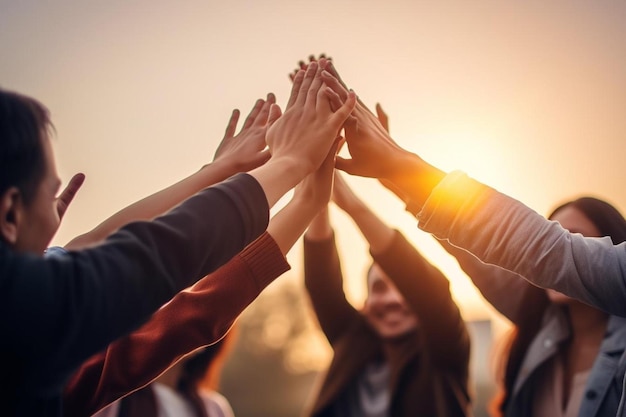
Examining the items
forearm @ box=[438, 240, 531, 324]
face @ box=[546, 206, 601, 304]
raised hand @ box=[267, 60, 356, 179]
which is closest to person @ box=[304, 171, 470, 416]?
forearm @ box=[438, 240, 531, 324]

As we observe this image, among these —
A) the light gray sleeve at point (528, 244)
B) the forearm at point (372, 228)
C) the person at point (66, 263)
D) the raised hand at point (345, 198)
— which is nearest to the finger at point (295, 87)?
the light gray sleeve at point (528, 244)

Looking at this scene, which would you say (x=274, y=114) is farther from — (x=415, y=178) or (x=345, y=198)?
(x=345, y=198)

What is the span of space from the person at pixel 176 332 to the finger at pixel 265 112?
0.48 metres

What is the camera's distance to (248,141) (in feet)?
6.36

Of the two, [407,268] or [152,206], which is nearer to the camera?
[152,206]

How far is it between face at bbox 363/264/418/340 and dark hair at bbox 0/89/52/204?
2357 mm

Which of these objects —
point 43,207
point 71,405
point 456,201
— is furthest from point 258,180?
point 71,405

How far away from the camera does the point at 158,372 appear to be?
147 centimetres

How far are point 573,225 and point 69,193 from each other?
1732mm

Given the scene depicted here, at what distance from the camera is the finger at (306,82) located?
176 centimetres

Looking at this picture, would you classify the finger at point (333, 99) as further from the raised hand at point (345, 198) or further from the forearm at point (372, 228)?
the forearm at point (372, 228)

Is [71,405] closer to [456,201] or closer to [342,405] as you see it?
[456,201]

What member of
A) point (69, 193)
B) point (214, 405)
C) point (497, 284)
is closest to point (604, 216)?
point (497, 284)

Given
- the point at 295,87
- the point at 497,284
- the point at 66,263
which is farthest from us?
the point at 497,284
